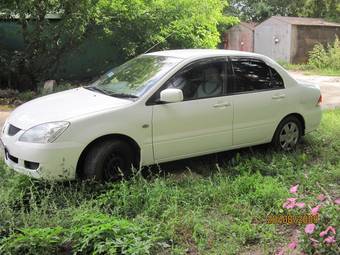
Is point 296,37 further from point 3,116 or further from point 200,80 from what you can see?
point 200,80

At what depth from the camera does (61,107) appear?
18.6 ft

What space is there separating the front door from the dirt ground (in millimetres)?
4367

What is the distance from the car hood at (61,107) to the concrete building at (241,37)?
2597cm

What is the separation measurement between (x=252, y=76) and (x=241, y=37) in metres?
25.7

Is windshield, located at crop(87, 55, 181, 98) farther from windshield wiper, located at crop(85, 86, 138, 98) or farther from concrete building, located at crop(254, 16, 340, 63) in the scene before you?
concrete building, located at crop(254, 16, 340, 63)

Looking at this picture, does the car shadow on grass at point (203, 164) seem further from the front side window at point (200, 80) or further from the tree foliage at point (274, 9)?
the tree foliage at point (274, 9)

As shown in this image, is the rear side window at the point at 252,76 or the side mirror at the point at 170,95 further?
the rear side window at the point at 252,76

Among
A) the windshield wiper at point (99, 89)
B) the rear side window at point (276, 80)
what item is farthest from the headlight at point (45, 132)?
the rear side window at point (276, 80)

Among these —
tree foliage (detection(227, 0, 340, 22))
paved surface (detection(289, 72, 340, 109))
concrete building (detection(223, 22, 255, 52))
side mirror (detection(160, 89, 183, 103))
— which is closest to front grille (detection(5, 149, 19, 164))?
side mirror (detection(160, 89, 183, 103))

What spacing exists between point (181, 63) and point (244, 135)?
53.7 inches


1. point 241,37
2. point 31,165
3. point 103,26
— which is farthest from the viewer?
point 241,37

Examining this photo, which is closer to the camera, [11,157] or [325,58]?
[11,157]

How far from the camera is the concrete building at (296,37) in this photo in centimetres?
2678

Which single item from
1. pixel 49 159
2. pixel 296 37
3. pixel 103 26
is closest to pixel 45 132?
pixel 49 159
